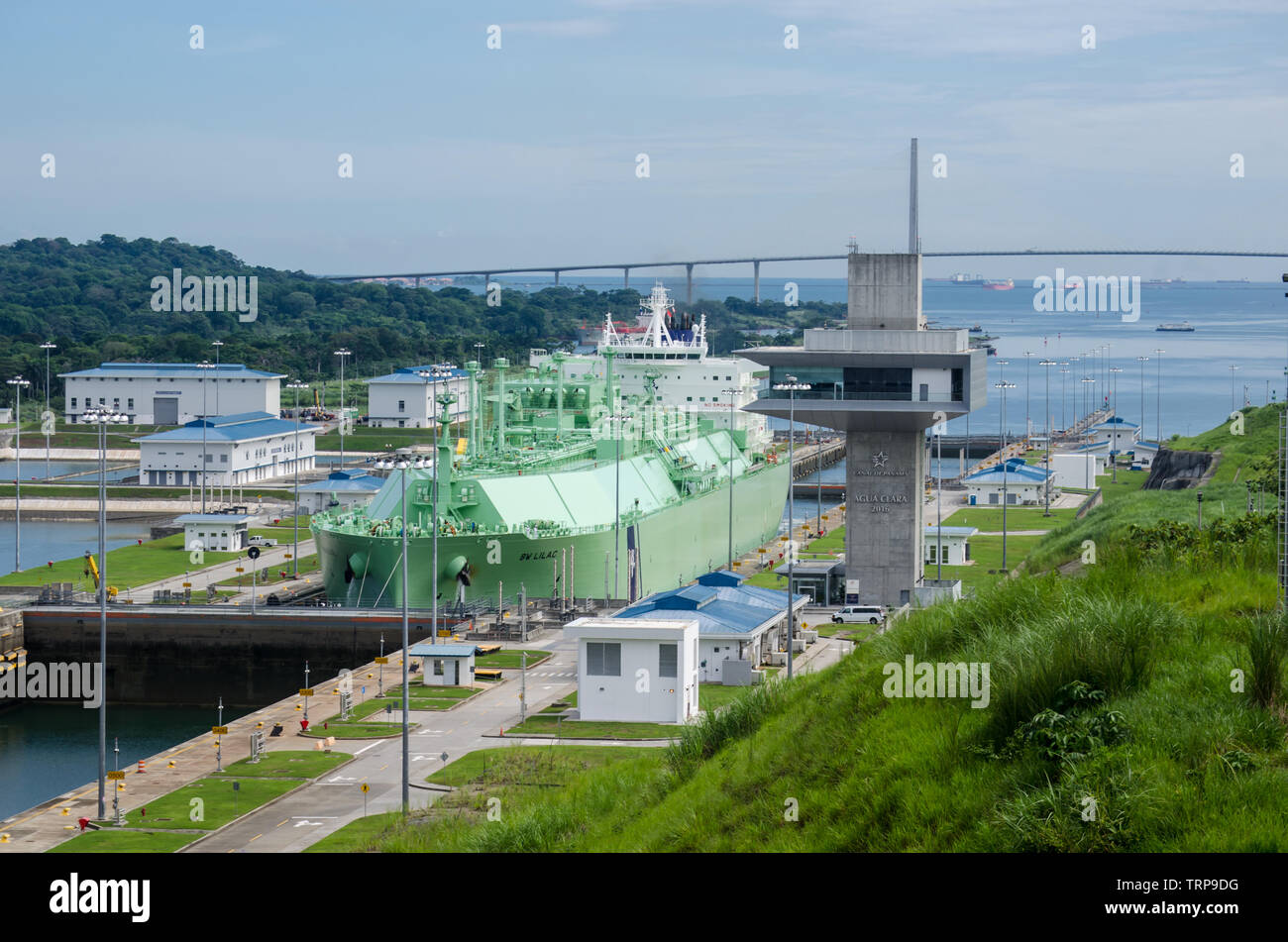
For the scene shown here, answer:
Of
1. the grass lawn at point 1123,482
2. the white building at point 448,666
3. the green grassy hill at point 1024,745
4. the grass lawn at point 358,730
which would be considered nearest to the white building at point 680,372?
the grass lawn at point 1123,482

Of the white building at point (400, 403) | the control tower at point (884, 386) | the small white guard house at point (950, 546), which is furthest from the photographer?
the white building at point (400, 403)

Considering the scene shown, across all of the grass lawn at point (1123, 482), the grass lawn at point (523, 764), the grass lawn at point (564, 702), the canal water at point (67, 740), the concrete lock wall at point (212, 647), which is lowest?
the canal water at point (67, 740)

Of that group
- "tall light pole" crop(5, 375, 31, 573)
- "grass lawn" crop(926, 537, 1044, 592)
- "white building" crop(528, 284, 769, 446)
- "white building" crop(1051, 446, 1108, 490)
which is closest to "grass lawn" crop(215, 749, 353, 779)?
"grass lawn" crop(926, 537, 1044, 592)

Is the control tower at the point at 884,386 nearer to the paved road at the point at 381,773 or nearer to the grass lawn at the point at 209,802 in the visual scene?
the paved road at the point at 381,773

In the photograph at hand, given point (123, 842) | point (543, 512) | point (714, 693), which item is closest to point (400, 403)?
point (543, 512)

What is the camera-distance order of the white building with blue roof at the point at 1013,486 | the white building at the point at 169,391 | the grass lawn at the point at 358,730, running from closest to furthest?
the grass lawn at the point at 358,730 → the white building with blue roof at the point at 1013,486 → the white building at the point at 169,391

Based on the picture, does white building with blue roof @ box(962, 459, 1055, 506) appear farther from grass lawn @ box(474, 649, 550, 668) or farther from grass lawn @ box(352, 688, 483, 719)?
grass lawn @ box(352, 688, 483, 719)

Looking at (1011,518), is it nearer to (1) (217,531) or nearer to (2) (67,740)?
(1) (217,531)
